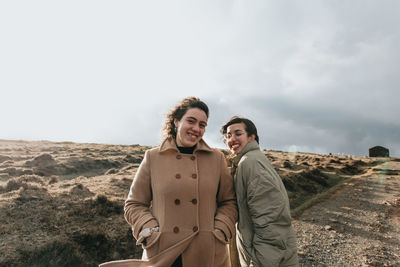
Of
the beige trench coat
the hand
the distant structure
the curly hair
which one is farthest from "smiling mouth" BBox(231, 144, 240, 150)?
the distant structure

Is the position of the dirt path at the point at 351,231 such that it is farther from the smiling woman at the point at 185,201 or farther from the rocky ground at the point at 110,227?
the smiling woman at the point at 185,201

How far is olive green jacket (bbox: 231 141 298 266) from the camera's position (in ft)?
8.51

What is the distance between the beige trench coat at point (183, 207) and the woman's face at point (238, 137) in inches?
21.3

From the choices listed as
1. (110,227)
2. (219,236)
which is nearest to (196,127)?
(219,236)

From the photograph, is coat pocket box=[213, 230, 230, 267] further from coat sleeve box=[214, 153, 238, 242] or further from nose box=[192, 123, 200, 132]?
nose box=[192, 123, 200, 132]

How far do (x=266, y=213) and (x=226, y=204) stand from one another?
1.62 ft

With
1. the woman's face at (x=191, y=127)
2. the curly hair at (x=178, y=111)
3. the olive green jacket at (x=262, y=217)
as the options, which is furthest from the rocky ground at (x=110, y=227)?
the woman's face at (x=191, y=127)

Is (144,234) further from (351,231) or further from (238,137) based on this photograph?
(351,231)

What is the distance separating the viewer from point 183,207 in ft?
8.37

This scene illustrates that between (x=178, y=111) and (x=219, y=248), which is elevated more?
(x=178, y=111)

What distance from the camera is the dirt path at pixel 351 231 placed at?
6492 millimetres

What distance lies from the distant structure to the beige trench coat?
193 feet

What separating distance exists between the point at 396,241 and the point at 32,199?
44.3 feet

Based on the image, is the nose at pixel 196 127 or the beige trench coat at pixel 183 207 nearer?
the beige trench coat at pixel 183 207
